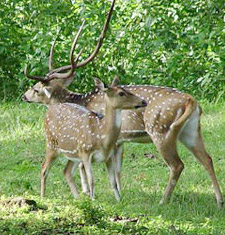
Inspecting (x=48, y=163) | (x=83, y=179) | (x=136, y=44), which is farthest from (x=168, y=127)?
(x=136, y=44)

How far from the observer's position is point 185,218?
24.6ft

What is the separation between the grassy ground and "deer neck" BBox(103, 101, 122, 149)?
0.56 m

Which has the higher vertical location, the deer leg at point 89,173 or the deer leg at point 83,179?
the deer leg at point 89,173

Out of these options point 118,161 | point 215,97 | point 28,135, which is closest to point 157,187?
point 118,161

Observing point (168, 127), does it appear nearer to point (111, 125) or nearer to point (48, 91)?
point (111, 125)

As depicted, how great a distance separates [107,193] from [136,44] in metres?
5.72

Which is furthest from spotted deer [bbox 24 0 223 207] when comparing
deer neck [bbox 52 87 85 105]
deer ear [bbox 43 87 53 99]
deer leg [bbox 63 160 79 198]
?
deer ear [bbox 43 87 53 99]

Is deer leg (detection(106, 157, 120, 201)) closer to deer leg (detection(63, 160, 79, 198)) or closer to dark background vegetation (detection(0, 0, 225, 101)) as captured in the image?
deer leg (detection(63, 160, 79, 198))

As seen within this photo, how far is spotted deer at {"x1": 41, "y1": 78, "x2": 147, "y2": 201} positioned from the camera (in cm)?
823

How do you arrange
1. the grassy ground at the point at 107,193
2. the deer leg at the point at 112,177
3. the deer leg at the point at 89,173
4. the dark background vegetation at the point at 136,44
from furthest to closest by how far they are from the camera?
the dark background vegetation at the point at 136,44 < the deer leg at the point at 112,177 < the deer leg at the point at 89,173 < the grassy ground at the point at 107,193

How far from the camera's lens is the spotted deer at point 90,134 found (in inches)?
324

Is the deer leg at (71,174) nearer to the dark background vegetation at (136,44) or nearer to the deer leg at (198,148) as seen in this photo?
the deer leg at (198,148)

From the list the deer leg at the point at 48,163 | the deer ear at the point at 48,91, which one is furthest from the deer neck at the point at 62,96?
the deer leg at the point at 48,163

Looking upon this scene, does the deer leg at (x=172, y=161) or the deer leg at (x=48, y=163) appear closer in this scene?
the deer leg at (x=172, y=161)
